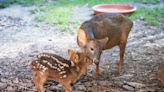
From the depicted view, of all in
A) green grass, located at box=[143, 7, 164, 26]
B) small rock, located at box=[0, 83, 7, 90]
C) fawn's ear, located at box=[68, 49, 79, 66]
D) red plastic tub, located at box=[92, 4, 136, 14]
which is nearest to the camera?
fawn's ear, located at box=[68, 49, 79, 66]

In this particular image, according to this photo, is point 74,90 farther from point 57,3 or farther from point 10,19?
point 57,3

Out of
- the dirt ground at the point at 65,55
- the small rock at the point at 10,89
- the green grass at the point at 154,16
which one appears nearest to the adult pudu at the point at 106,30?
the dirt ground at the point at 65,55

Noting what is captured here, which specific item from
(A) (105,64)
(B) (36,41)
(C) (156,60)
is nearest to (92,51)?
(A) (105,64)

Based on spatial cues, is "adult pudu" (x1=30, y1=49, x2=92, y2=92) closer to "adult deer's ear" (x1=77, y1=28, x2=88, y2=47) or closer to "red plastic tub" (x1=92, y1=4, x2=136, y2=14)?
"adult deer's ear" (x1=77, y1=28, x2=88, y2=47)

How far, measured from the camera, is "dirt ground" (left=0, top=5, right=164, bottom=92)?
4.51m

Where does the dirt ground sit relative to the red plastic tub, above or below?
below

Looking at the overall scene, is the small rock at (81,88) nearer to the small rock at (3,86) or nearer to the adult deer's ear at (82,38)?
the adult deer's ear at (82,38)

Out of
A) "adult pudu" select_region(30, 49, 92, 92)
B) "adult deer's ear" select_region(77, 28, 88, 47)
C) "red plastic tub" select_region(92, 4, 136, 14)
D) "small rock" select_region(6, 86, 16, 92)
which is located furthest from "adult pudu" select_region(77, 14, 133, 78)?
"red plastic tub" select_region(92, 4, 136, 14)

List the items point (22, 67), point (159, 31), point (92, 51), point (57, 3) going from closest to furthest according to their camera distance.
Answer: point (92, 51) → point (22, 67) → point (159, 31) → point (57, 3)

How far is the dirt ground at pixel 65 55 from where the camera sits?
14.8ft

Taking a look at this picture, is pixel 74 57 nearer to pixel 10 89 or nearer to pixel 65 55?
pixel 10 89

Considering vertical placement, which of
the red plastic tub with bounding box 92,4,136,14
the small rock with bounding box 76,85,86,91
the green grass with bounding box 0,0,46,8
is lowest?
the small rock with bounding box 76,85,86,91

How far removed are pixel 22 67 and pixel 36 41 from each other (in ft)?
4.75

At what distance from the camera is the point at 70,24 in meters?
7.68
